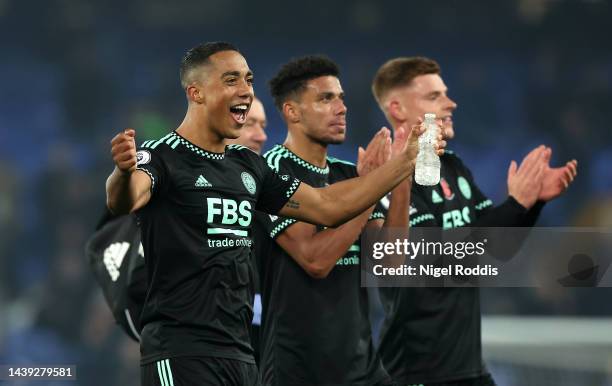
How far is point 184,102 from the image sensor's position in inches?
403

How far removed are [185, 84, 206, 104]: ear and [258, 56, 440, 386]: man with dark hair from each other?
80 centimetres

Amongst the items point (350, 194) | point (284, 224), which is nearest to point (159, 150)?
point (350, 194)

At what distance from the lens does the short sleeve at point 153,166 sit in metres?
3.69

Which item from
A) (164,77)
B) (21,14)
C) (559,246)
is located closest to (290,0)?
(164,77)

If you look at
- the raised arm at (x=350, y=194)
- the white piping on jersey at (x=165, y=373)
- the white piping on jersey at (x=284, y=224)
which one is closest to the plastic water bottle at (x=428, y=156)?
the raised arm at (x=350, y=194)

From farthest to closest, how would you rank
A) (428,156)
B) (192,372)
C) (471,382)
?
(471,382) → (428,156) → (192,372)

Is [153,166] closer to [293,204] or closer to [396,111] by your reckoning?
[293,204]

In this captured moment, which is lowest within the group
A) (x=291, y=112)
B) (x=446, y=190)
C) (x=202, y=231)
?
(x=202, y=231)

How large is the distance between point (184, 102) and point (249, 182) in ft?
20.8

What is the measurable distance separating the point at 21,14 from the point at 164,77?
156 cm

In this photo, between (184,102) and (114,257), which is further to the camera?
(184,102)

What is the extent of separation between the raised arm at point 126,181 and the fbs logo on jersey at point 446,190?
2.09 meters

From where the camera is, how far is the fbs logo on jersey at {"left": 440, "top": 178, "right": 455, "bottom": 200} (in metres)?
5.37
